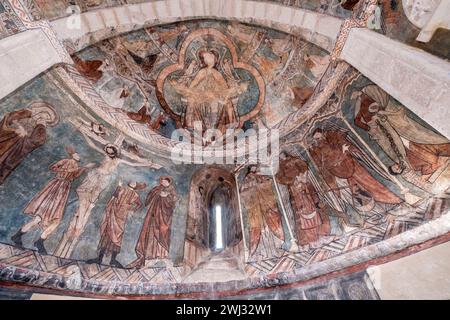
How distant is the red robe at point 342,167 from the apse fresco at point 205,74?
135 centimetres

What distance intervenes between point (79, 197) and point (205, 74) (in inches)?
177

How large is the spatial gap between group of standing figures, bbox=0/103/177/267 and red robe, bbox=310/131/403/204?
12.0ft

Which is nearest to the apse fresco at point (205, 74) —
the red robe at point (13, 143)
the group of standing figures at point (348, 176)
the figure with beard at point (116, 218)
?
the group of standing figures at point (348, 176)

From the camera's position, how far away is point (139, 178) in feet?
23.6

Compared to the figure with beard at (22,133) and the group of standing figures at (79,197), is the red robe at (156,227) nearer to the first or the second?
the group of standing figures at (79,197)

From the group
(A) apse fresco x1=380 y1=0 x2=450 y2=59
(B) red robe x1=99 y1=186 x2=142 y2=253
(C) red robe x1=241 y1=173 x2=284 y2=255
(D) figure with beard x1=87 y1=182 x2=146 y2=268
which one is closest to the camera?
(A) apse fresco x1=380 y1=0 x2=450 y2=59

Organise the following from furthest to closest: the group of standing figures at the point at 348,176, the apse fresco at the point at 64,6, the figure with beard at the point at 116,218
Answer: the figure with beard at the point at 116,218, the apse fresco at the point at 64,6, the group of standing figures at the point at 348,176

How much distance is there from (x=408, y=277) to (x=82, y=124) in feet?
21.7

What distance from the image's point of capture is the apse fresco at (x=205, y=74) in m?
7.11

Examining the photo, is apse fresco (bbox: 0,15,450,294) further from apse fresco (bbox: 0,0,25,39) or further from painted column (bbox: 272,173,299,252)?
apse fresco (bbox: 0,0,25,39)

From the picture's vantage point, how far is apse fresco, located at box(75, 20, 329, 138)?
7105mm

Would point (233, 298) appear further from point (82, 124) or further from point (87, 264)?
point (82, 124)

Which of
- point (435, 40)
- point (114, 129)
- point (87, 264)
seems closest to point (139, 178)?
point (114, 129)

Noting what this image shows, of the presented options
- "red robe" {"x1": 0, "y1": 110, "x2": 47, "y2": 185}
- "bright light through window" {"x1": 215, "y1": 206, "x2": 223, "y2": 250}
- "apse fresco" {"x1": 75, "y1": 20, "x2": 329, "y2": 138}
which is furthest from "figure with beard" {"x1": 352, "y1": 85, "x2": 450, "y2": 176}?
"red robe" {"x1": 0, "y1": 110, "x2": 47, "y2": 185}
